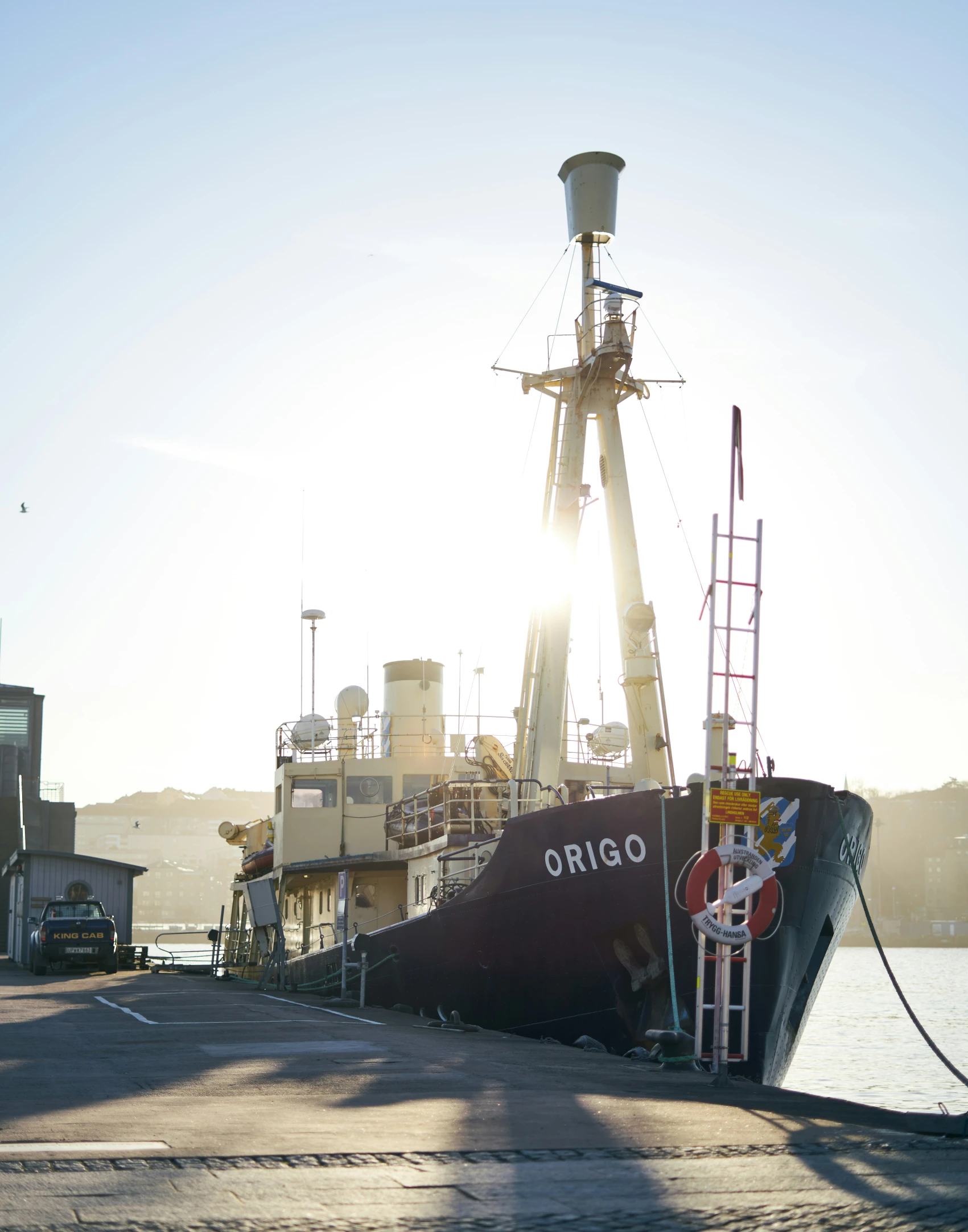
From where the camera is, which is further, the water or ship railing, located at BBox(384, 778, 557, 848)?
the water

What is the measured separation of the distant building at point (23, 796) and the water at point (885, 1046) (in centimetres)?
2855

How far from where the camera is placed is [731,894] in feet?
36.2

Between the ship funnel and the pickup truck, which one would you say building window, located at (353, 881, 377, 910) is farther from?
the ship funnel

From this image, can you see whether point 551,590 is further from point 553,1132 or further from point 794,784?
point 553,1132

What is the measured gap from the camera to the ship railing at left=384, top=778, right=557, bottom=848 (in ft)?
63.9

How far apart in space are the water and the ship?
8740mm

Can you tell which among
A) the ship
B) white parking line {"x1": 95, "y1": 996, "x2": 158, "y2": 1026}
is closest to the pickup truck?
the ship

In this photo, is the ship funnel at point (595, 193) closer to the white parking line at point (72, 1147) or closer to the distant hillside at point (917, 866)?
the white parking line at point (72, 1147)

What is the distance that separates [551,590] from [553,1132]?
1398 centimetres

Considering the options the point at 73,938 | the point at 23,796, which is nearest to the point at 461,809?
the point at 73,938

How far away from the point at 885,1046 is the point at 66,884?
89.5 feet

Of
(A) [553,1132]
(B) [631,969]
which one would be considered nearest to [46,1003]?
(B) [631,969]

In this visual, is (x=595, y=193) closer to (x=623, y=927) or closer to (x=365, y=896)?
(x=623, y=927)

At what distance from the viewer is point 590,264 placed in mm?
22047
